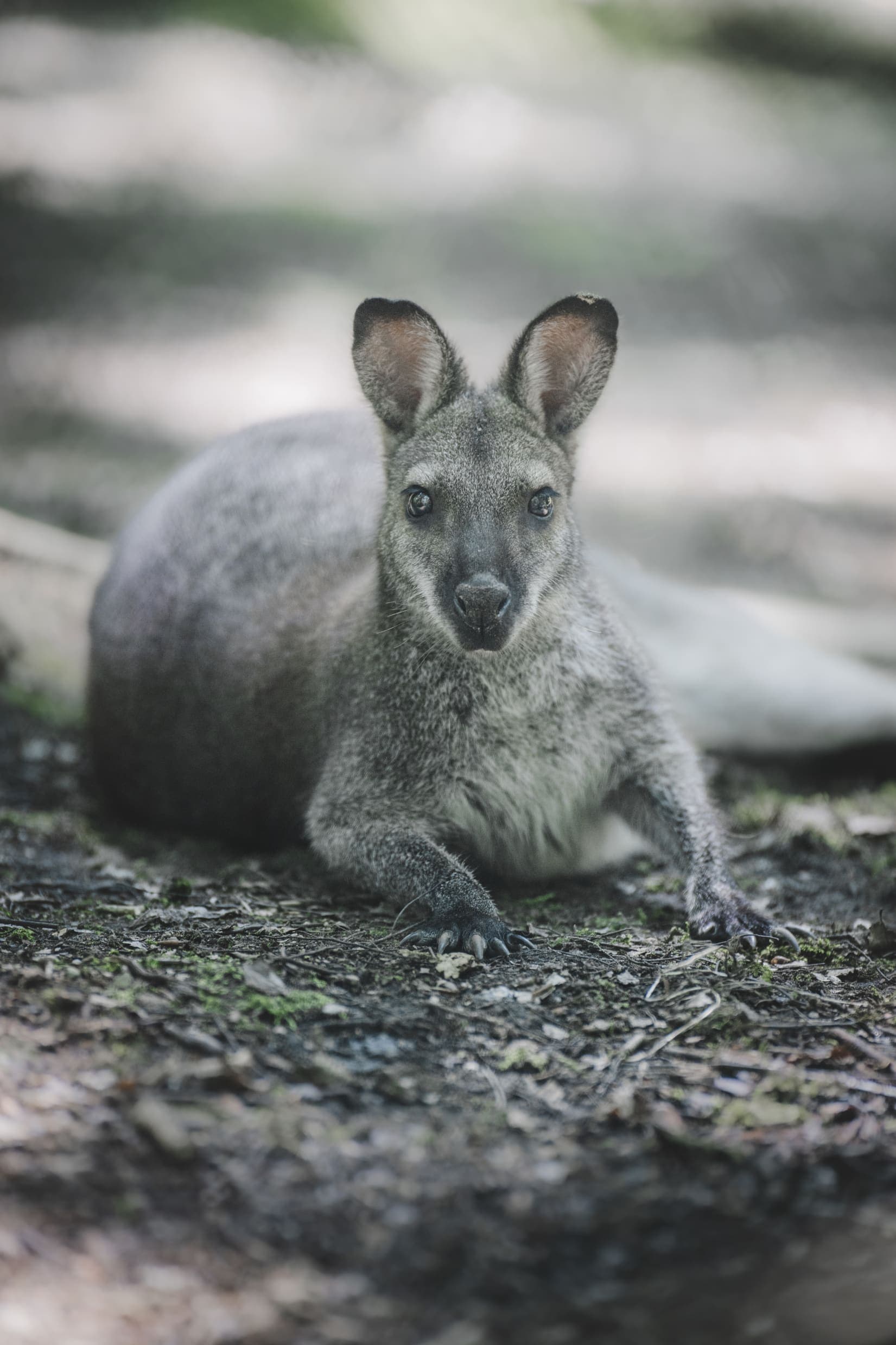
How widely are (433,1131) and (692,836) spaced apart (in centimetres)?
218

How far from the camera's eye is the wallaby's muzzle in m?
4.62

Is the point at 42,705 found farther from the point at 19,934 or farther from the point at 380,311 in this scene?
the point at 380,311

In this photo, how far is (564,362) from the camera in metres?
5.23

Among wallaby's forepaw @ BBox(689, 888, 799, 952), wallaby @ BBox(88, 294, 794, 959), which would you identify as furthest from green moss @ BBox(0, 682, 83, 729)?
wallaby's forepaw @ BBox(689, 888, 799, 952)

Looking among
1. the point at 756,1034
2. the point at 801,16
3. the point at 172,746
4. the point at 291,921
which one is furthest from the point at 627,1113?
the point at 801,16

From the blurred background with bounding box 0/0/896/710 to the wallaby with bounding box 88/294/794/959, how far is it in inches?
91.6

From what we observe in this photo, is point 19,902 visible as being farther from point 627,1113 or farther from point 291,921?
point 627,1113

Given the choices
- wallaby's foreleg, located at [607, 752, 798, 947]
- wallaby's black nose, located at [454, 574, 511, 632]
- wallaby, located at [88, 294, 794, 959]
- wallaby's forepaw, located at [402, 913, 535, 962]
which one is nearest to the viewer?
wallaby's forepaw, located at [402, 913, 535, 962]

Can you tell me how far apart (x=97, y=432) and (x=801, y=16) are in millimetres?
10940

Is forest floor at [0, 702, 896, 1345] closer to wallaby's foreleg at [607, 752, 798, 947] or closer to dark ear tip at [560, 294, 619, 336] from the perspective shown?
wallaby's foreleg at [607, 752, 798, 947]

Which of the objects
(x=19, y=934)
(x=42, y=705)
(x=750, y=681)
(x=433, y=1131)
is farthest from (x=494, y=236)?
(x=433, y=1131)

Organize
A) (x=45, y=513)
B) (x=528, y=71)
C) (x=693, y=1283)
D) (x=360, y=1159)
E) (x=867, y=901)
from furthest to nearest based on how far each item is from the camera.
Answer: (x=528, y=71), (x=45, y=513), (x=867, y=901), (x=360, y=1159), (x=693, y=1283)

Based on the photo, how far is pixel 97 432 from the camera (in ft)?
36.8

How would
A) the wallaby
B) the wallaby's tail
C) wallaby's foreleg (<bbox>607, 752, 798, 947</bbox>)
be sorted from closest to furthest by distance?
1. wallaby's foreleg (<bbox>607, 752, 798, 947</bbox>)
2. the wallaby
3. the wallaby's tail
